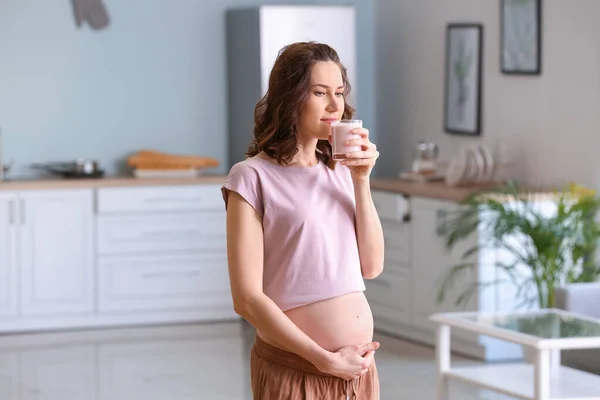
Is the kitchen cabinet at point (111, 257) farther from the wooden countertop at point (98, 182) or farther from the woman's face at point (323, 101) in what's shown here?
the woman's face at point (323, 101)

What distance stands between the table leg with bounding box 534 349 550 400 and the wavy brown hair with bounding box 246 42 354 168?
5.53 ft

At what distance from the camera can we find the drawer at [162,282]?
6355 millimetres

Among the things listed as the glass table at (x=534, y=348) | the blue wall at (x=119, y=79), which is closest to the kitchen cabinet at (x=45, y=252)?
the blue wall at (x=119, y=79)

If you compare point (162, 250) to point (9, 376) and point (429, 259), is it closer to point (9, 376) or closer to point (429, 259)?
point (9, 376)

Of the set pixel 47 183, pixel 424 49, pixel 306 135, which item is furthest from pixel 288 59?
pixel 424 49

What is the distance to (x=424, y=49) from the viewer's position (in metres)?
6.78

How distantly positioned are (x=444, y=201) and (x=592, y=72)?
0.97m

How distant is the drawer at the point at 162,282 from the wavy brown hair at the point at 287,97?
4.52 m

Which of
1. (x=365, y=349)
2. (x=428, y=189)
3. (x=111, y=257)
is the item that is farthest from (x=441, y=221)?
(x=365, y=349)

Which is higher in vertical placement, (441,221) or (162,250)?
(441,221)

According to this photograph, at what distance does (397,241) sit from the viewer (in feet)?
19.8

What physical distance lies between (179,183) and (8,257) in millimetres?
A: 1030

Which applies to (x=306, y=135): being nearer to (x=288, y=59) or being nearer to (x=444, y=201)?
(x=288, y=59)

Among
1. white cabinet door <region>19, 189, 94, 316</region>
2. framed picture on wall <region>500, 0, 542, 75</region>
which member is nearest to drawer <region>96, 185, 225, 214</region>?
white cabinet door <region>19, 189, 94, 316</region>
